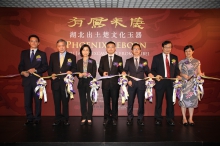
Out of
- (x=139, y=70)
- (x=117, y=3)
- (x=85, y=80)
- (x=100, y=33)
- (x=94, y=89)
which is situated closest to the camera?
(x=94, y=89)

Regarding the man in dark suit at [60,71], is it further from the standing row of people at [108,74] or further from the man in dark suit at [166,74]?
the man in dark suit at [166,74]

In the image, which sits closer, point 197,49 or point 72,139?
point 72,139

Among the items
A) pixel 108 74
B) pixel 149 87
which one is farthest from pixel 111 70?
pixel 149 87

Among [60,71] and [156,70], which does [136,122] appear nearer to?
[156,70]

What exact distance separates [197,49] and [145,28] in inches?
61.0

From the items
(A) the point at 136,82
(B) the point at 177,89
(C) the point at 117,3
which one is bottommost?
(B) the point at 177,89

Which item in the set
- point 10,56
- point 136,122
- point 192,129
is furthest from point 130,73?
point 10,56

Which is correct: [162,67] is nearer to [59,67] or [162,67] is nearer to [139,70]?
[139,70]

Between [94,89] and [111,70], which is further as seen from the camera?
[111,70]

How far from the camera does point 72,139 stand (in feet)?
10.0

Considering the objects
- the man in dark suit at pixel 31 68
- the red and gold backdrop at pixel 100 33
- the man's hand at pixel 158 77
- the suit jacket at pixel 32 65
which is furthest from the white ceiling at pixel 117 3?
the man's hand at pixel 158 77

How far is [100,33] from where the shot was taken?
184 inches

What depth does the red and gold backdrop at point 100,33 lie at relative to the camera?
4.64 metres

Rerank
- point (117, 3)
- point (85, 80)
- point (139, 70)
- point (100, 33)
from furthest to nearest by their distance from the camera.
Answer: point (117, 3) < point (100, 33) < point (139, 70) < point (85, 80)
